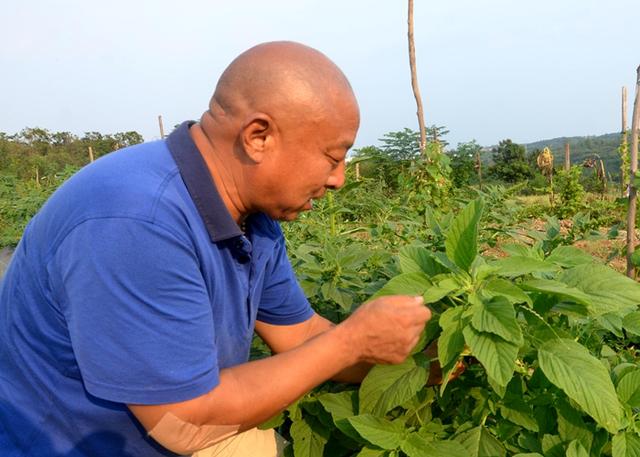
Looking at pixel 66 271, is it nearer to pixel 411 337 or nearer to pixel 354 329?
pixel 354 329

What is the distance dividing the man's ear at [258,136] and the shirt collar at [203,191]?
0.12 metres

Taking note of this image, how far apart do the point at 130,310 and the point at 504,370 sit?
30.8 inches

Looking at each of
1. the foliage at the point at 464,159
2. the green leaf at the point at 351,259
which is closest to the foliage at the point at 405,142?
the foliage at the point at 464,159

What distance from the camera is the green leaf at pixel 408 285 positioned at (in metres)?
1.46

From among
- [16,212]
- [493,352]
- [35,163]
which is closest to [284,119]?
[493,352]

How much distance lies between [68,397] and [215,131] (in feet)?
2.46

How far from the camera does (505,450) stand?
1484 mm

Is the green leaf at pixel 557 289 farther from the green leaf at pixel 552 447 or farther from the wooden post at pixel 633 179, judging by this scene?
the wooden post at pixel 633 179

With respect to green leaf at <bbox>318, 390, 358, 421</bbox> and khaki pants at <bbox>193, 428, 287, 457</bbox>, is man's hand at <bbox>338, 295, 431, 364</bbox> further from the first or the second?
khaki pants at <bbox>193, 428, 287, 457</bbox>

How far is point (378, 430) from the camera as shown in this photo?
1496 mm

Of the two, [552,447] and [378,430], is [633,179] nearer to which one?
[552,447]

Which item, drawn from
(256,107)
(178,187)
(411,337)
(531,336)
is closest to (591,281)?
(531,336)

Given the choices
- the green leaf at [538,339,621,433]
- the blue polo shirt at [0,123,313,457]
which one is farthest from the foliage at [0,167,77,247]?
the green leaf at [538,339,621,433]

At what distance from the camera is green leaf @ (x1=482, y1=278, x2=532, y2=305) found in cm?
127
